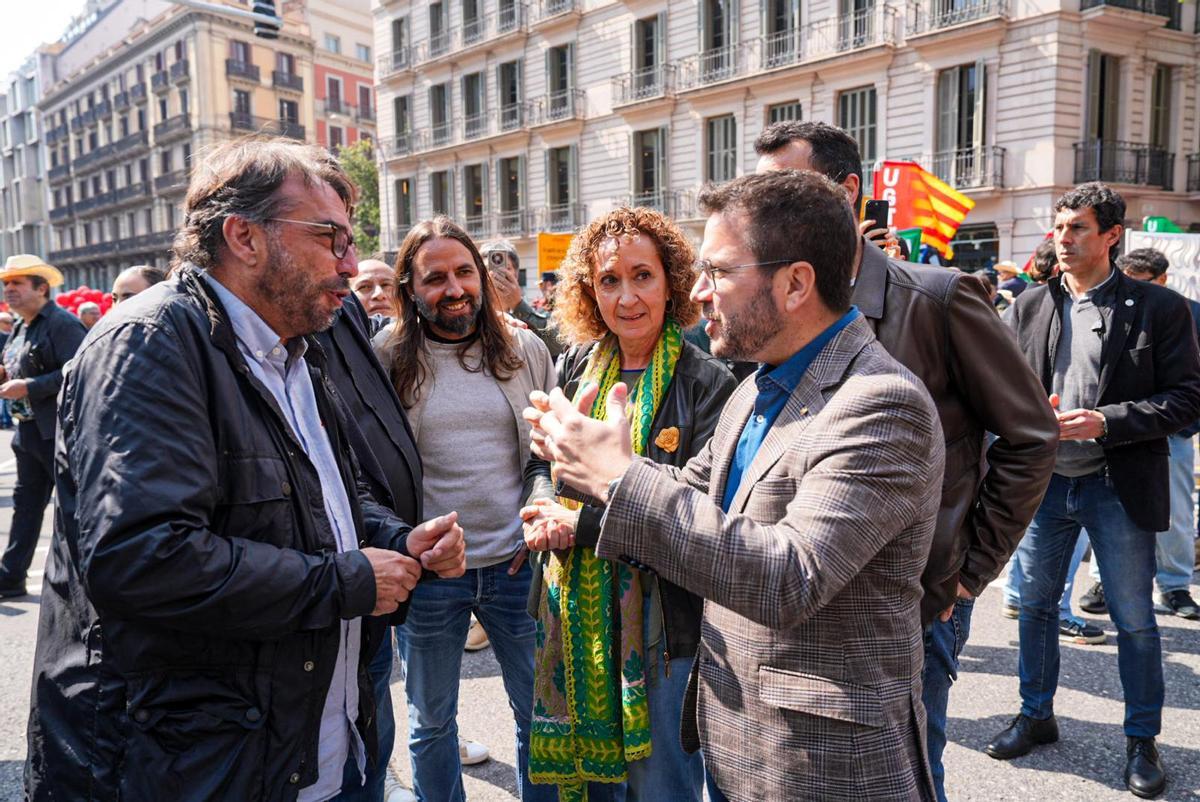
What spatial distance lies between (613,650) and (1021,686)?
2243mm

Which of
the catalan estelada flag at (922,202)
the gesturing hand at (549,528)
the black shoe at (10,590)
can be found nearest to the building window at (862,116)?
the catalan estelada flag at (922,202)

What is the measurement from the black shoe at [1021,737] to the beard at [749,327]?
2.77 meters

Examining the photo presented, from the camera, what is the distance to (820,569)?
1515 mm

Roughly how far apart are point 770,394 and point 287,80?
5083cm

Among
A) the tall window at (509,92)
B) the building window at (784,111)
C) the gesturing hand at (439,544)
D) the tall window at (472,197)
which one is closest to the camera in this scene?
the gesturing hand at (439,544)

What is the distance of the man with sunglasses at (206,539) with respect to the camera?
1555mm

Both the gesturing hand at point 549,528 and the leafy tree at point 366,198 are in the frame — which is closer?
the gesturing hand at point 549,528

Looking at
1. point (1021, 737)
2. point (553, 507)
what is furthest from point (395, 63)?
point (553, 507)

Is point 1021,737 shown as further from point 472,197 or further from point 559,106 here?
point 472,197

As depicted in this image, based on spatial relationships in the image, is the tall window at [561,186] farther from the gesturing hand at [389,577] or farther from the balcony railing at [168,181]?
the balcony railing at [168,181]

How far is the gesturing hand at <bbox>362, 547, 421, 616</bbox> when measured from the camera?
1784 mm

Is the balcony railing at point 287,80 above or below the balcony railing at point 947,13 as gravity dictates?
above

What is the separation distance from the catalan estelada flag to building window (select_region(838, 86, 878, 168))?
11.4 meters

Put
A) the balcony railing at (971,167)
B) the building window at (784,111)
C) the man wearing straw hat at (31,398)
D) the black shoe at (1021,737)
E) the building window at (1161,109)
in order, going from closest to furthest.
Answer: the black shoe at (1021,737), the man wearing straw hat at (31,398), the balcony railing at (971,167), the building window at (1161,109), the building window at (784,111)
